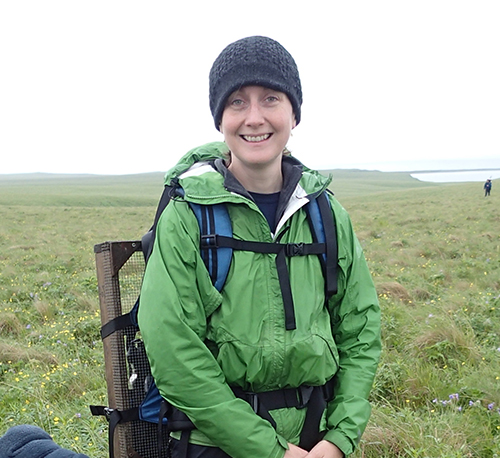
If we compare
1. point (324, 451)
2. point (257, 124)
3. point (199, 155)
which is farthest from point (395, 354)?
point (257, 124)

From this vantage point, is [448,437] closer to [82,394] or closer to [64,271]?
[82,394]

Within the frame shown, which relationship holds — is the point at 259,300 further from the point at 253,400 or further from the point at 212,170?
the point at 212,170

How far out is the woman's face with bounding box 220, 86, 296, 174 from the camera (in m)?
2.23

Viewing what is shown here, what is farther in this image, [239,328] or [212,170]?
[212,170]

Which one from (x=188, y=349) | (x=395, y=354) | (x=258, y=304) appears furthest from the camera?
(x=395, y=354)

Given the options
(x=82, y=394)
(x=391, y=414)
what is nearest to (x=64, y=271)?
(x=82, y=394)

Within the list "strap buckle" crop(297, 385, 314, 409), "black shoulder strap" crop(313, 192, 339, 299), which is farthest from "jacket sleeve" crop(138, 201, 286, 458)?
"black shoulder strap" crop(313, 192, 339, 299)

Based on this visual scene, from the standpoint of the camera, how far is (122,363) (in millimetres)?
2566

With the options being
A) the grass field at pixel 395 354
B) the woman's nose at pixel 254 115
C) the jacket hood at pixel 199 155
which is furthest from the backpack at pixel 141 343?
the grass field at pixel 395 354

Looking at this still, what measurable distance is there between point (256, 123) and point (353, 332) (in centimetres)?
123

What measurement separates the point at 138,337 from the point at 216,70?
5.13 ft

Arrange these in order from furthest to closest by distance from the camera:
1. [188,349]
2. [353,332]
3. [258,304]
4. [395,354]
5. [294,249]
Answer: [395,354] < [353,332] < [294,249] < [258,304] < [188,349]

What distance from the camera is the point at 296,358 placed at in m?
2.12

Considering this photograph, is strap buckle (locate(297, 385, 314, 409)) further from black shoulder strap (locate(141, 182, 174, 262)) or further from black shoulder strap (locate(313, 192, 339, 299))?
black shoulder strap (locate(141, 182, 174, 262))
